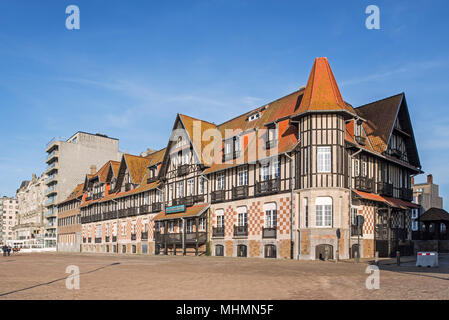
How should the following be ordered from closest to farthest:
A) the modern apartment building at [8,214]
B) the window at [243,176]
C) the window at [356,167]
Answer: the window at [356,167] < the window at [243,176] < the modern apartment building at [8,214]

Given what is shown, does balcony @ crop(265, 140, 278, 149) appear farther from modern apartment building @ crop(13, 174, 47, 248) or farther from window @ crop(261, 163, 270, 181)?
modern apartment building @ crop(13, 174, 47, 248)

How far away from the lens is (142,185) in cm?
5222

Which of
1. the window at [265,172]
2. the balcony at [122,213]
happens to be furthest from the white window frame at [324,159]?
the balcony at [122,213]

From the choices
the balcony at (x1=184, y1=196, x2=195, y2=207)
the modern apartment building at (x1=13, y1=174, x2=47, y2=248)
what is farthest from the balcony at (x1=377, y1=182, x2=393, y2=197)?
the modern apartment building at (x1=13, y1=174, x2=47, y2=248)

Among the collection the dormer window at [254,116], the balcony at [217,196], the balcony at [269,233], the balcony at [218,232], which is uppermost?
the dormer window at [254,116]

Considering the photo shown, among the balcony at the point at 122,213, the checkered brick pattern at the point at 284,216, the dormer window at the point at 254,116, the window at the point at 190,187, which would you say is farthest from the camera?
the balcony at the point at 122,213

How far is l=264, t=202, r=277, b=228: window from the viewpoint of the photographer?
107 feet

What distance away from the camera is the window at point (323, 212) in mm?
29172

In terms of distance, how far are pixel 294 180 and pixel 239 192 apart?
6.27 metres

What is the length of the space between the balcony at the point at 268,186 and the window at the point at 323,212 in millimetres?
3736

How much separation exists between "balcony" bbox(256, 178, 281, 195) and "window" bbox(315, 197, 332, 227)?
3736 mm

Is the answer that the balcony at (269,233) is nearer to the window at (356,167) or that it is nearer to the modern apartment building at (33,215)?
the window at (356,167)

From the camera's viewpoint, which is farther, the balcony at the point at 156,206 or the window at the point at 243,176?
the balcony at the point at 156,206

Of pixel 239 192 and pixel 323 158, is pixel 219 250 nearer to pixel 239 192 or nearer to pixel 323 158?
pixel 239 192
